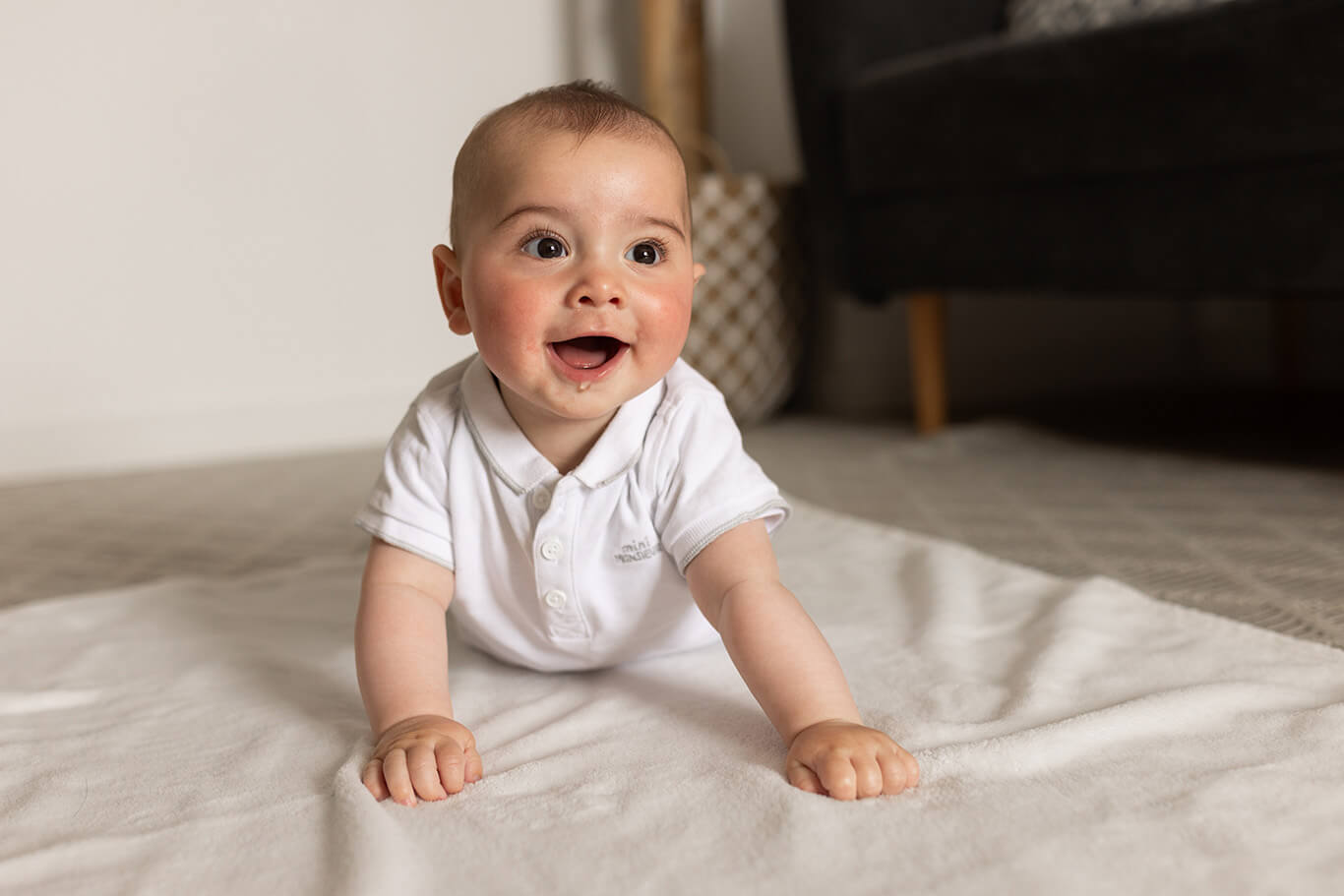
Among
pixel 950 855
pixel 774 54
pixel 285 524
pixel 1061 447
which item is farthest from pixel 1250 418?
pixel 950 855

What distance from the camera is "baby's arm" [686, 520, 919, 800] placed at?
21.5 inches

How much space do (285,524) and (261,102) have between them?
2.82 ft

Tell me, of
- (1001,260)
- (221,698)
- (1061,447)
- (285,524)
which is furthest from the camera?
(1061,447)

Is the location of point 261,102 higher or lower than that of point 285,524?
higher

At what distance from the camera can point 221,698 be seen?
726mm

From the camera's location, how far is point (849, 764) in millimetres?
542

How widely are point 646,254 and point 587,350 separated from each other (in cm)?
6

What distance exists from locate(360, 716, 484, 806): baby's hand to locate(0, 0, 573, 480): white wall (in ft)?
4.56

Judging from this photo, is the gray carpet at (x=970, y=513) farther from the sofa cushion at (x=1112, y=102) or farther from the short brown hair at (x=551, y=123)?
the short brown hair at (x=551, y=123)

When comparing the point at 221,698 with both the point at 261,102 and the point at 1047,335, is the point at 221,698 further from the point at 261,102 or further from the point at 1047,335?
the point at 1047,335

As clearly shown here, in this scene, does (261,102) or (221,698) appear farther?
(261,102)

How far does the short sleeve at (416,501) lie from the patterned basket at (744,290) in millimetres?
A: 1268

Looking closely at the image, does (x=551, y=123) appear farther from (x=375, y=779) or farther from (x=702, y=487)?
(x=375, y=779)

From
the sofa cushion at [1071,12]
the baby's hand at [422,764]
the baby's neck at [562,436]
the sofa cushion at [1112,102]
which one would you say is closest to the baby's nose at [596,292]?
the baby's neck at [562,436]
